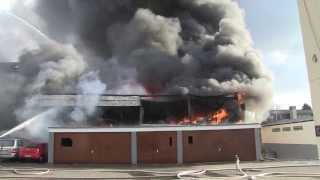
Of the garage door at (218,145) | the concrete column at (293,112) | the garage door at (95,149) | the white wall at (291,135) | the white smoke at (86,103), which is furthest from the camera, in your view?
the concrete column at (293,112)

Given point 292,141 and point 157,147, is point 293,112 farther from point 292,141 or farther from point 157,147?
point 157,147

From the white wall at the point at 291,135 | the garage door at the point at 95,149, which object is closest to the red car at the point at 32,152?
the garage door at the point at 95,149

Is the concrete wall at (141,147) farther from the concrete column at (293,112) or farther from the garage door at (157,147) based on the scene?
the concrete column at (293,112)

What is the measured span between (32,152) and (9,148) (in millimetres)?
1342

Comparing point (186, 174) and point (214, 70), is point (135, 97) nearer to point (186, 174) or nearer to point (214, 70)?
point (214, 70)

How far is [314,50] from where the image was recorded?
335 inches

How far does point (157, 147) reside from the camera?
1123 inches

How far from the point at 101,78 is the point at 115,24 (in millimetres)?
8474

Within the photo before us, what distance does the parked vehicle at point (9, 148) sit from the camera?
90.0 feet

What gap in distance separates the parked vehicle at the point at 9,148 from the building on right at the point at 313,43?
22218mm

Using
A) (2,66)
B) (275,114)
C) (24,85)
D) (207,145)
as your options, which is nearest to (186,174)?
(207,145)

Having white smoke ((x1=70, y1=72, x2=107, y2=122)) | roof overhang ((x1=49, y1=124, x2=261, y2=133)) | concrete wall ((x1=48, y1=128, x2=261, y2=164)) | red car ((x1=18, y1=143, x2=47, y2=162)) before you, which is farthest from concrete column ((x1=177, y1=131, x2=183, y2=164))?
white smoke ((x1=70, y1=72, x2=107, y2=122))

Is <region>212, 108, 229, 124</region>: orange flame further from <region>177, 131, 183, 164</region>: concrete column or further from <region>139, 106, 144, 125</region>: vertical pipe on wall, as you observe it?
<region>177, 131, 183, 164</region>: concrete column

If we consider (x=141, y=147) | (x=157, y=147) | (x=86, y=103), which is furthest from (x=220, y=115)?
(x=141, y=147)
